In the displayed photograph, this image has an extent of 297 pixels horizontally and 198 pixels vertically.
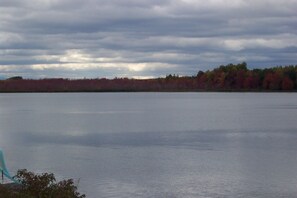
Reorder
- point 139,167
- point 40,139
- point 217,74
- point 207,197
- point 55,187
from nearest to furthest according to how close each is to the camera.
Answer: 1. point 55,187
2. point 207,197
3. point 139,167
4. point 40,139
5. point 217,74

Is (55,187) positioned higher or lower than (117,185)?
higher

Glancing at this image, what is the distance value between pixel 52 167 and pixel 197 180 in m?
4.60

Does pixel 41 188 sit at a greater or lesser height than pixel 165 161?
greater

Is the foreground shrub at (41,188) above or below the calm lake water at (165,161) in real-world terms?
above

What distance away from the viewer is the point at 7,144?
83.0 ft

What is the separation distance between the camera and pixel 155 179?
618 inches

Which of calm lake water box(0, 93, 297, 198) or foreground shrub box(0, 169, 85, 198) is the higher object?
foreground shrub box(0, 169, 85, 198)

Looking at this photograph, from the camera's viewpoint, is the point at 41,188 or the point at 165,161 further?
the point at 165,161

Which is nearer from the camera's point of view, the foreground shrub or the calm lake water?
the foreground shrub

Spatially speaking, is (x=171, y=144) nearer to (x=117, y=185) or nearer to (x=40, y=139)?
(x=40, y=139)

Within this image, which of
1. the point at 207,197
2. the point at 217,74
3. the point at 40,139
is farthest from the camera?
the point at 217,74

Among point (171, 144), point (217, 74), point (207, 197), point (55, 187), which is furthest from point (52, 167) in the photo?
point (217, 74)

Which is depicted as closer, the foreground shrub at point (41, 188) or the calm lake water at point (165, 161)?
the foreground shrub at point (41, 188)

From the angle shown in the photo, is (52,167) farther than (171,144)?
No
